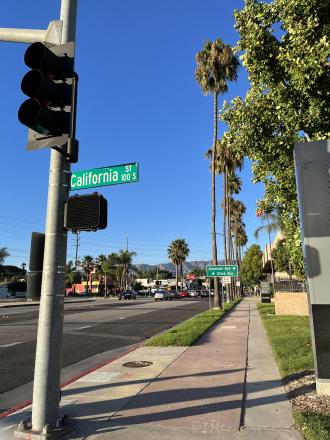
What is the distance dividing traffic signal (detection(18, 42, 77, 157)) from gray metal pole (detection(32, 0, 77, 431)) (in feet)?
1.30

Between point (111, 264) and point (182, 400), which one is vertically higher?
point (111, 264)

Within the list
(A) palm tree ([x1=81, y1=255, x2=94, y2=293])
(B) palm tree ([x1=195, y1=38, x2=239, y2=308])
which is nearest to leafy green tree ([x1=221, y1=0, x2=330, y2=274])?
(B) palm tree ([x1=195, y1=38, x2=239, y2=308])

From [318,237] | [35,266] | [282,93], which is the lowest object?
[35,266]

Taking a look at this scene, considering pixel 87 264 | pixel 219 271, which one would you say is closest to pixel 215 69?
pixel 219 271

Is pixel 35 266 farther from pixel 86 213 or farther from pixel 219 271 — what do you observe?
pixel 219 271

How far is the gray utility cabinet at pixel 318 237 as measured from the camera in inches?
249

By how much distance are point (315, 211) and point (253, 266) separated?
256 ft

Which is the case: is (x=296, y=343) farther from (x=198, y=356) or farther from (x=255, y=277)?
(x=255, y=277)

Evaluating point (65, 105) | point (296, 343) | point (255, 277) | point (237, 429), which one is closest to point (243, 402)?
point (237, 429)

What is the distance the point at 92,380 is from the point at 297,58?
7170 millimetres

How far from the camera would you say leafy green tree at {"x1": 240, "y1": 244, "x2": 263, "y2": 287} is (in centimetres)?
8178

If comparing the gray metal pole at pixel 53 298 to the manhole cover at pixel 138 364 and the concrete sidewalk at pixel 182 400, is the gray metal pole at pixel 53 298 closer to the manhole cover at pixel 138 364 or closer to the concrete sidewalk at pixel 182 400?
the concrete sidewalk at pixel 182 400

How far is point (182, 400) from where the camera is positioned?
6.60 meters

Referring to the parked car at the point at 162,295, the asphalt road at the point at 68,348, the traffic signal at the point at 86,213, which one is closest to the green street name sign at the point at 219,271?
the asphalt road at the point at 68,348
